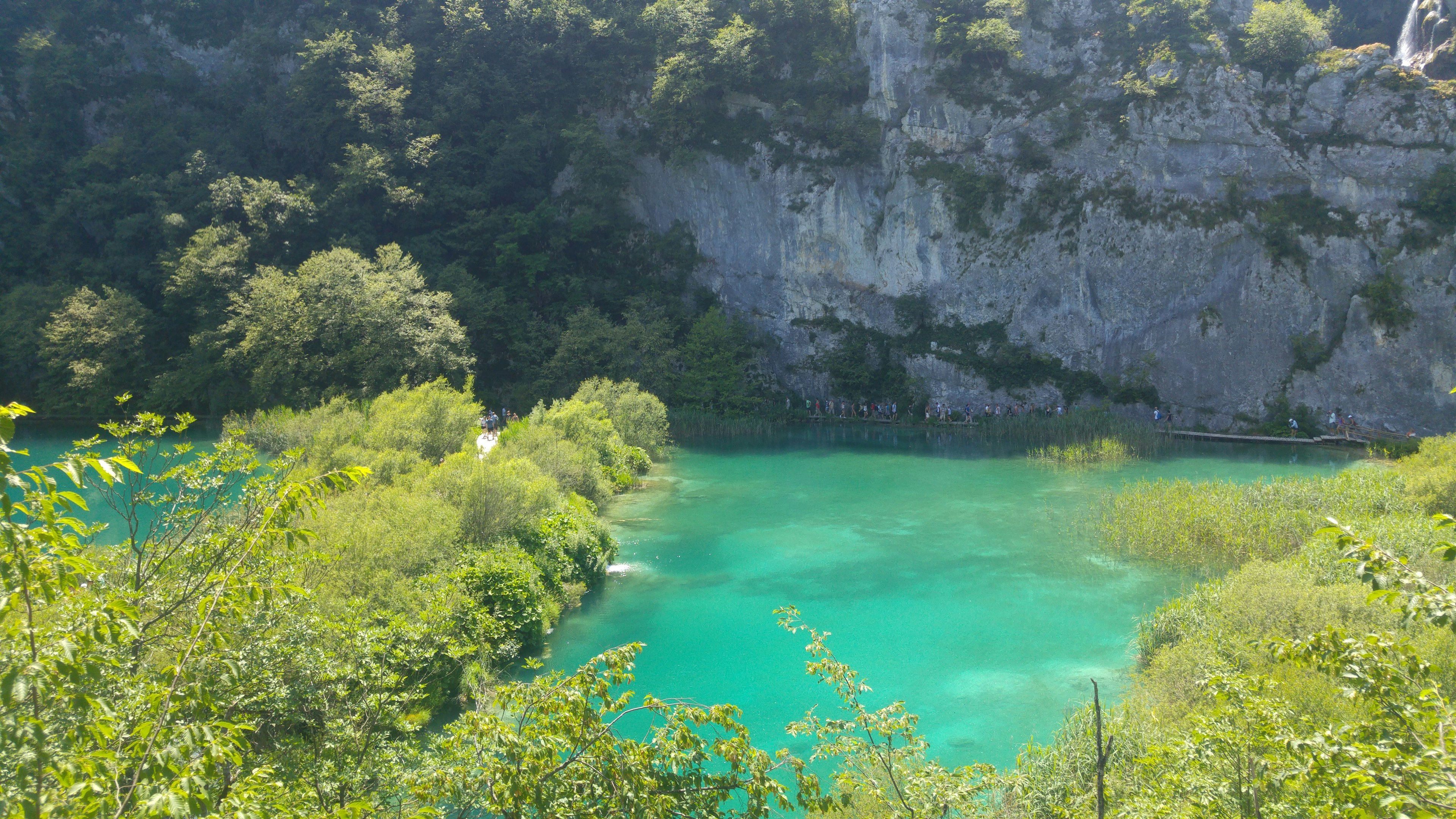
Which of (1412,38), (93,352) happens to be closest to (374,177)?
(93,352)

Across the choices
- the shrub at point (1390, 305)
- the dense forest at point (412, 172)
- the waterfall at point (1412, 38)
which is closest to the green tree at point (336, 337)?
the dense forest at point (412, 172)

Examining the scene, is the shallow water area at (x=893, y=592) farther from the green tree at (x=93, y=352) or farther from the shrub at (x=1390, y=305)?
the green tree at (x=93, y=352)

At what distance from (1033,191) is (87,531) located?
154ft

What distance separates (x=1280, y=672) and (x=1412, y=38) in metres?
55.3

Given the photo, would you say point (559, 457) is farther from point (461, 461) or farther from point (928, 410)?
point (928, 410)

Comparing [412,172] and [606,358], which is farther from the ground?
[412,172]

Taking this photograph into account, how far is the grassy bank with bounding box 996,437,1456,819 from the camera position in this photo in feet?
15.1

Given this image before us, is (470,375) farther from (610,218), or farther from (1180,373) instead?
(1180,373)

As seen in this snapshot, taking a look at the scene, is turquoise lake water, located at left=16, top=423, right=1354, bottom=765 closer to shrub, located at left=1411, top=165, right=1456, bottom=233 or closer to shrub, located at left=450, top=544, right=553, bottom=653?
shrub, located at left=450, top=544, right=553, bottom=653

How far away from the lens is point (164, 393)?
39219mm

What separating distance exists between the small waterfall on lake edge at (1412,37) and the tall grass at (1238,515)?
37.7 metres

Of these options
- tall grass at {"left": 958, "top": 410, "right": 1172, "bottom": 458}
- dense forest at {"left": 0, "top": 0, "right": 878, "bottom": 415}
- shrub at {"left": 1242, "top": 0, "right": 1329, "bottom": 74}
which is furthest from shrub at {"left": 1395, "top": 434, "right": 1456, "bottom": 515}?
dense forest at {"left": 0, "top": 0, "right": 878, "bottom": 415}

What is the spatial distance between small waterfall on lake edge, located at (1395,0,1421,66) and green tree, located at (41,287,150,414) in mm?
69707

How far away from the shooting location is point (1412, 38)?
154 feet
